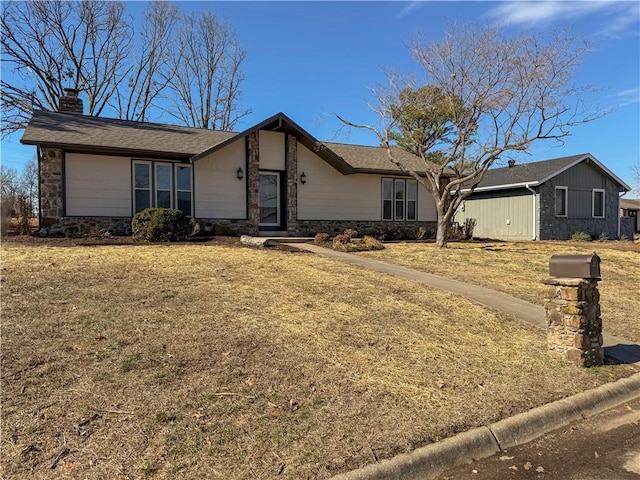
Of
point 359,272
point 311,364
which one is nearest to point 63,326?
point 311,364

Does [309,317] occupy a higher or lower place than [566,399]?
higher

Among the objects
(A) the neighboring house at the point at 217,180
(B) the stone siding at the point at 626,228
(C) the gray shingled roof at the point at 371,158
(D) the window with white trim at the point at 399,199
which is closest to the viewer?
(A) the neighboring house at the point at 217,180

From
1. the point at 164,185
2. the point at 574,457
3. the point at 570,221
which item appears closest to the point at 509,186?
the point at 570,221

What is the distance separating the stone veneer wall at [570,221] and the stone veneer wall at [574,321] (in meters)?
19.8

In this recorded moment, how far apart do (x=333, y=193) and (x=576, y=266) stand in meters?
13.4

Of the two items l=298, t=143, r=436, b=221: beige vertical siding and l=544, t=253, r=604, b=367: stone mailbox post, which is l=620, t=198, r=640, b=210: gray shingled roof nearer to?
l=298, t=143, r=436, b=221: beige vertical siding

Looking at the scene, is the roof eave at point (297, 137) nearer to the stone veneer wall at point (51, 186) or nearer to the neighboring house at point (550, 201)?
the stone veneer wall at point (51, 186)

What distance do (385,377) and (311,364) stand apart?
729 mm

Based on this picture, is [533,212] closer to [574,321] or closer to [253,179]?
[253,179]

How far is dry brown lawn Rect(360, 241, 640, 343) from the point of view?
8.34 m

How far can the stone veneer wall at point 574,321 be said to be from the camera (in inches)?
216

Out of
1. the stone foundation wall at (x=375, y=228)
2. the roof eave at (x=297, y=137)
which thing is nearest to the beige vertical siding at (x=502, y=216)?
the stone foundation wall at (x=375, y=228)

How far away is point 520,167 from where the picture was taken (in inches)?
1091

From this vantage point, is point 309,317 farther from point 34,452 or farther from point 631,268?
point 631,268
